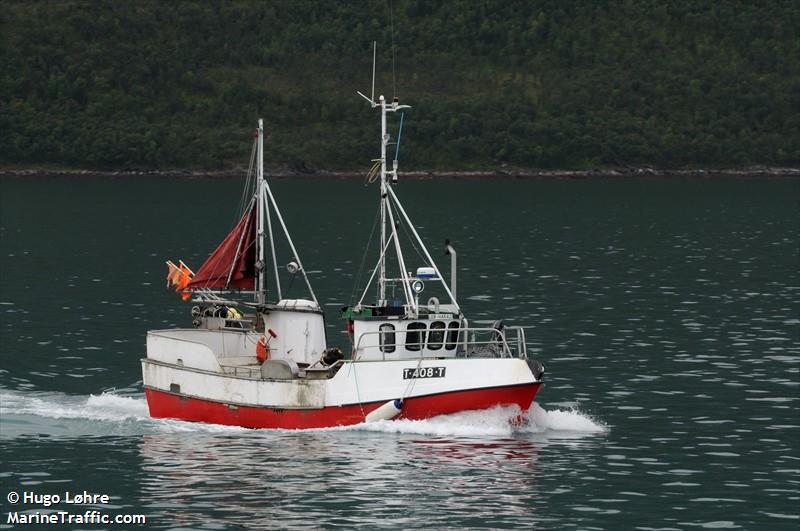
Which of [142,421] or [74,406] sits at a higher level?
[74,406]

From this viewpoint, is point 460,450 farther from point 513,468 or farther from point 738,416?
point 738,416

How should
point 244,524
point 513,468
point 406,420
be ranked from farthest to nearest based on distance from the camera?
point 406,420, point 513,468, point 244,524

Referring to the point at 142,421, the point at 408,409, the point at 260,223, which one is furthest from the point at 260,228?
the point at 408,409

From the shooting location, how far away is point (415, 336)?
5525 centimetres

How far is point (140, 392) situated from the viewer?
6431 cm

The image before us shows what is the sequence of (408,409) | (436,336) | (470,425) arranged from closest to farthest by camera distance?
(408,409), (470,425), (436,336)

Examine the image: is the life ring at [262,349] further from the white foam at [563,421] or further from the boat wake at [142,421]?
the white foam at [563,421]

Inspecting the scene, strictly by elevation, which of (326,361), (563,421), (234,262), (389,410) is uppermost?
(234,262)

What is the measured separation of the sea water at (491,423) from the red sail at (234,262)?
1954 millimetres

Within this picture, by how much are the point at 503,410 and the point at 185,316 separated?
35.1 meters

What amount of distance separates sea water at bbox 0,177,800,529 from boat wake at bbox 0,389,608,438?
0.08 m

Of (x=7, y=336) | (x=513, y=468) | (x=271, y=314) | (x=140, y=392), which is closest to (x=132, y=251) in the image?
(x=7, y=336)

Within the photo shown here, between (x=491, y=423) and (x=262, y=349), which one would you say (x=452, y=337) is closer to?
(x=491, y=423)

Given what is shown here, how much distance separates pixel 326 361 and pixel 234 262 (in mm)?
5927
